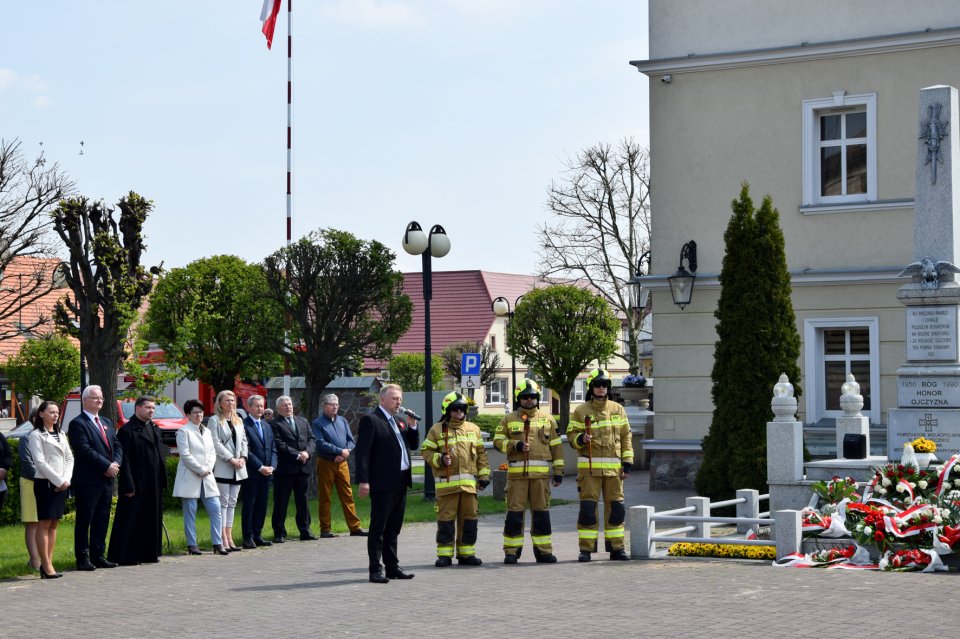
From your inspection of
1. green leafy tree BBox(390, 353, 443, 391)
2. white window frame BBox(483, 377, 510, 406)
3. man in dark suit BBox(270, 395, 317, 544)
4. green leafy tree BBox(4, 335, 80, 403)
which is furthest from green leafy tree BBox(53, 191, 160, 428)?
white window frame BBox(483, 377, 510, 406)

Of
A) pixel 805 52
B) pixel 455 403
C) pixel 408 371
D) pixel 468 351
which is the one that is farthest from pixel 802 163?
pixel 468 351

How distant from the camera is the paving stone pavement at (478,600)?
31.7 feet

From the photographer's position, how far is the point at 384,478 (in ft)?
41.9

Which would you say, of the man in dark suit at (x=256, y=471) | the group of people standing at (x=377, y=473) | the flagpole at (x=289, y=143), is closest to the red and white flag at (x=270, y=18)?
the flagpole at (x=289, y=143)

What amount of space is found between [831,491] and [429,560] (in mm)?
4413

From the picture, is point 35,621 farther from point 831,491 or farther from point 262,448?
point 831,491

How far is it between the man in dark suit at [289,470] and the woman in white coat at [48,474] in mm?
3549

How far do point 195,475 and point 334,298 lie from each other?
326 inches

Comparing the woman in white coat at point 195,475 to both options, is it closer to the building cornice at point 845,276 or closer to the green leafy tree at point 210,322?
the building cornice at point 845,276

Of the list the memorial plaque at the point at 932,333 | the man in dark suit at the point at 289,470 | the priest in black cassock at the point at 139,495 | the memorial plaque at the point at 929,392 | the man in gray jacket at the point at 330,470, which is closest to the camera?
the priest in black cassock at the point at 139,495

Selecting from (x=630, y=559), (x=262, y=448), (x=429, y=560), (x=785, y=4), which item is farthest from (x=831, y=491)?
(x=785, y=4)

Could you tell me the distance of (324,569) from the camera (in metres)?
13.6

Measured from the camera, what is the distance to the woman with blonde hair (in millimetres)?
15555

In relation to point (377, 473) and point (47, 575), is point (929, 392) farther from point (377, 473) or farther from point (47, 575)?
point (47, 575)
